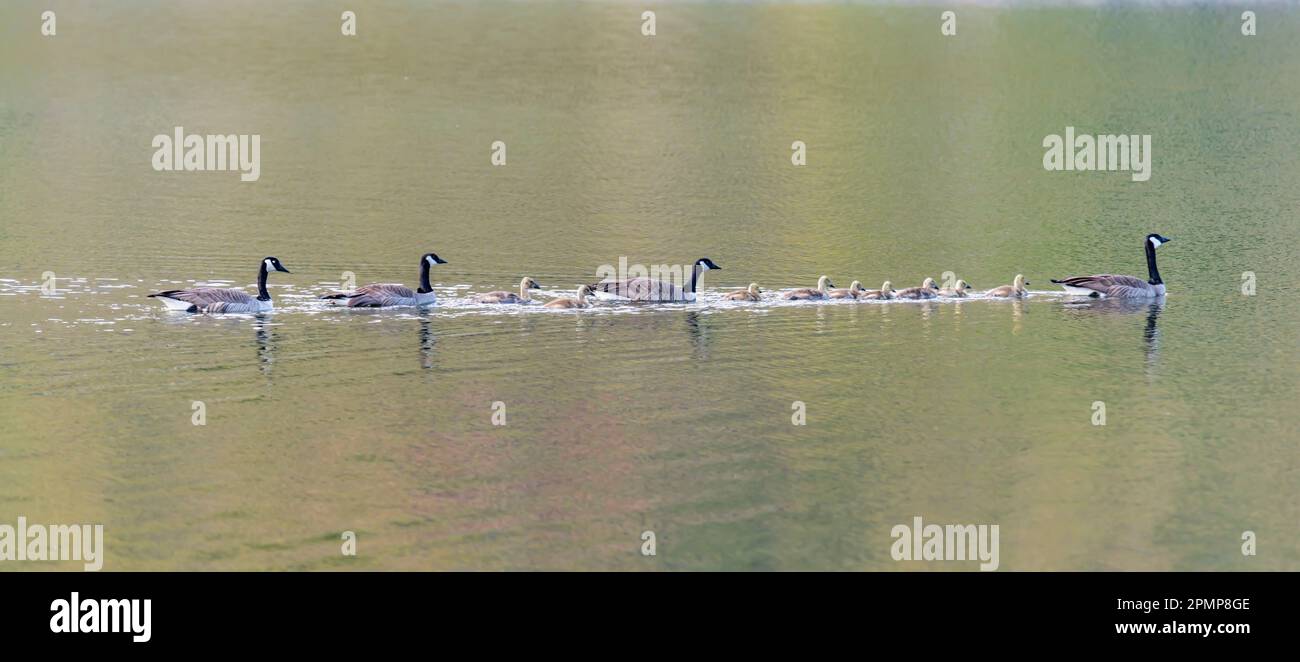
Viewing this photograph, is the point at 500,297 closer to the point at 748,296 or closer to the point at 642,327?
the point at 642,327

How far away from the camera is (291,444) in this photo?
19.8m

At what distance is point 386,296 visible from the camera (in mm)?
28453

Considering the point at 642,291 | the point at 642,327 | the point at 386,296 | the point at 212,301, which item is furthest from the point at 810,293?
the point at 212,301

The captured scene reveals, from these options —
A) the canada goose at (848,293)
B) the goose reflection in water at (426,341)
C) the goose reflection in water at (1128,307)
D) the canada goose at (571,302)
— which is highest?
the canada goose at (848,293)

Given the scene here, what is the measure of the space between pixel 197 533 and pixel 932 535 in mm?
7405

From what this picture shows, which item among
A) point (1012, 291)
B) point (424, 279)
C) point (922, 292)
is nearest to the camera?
point (424, 279)

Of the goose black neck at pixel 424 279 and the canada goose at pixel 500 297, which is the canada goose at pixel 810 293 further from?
the goose black neck at pixel 424 279

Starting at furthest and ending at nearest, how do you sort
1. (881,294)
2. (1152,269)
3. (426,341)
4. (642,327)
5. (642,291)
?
1. (1152,269)
2. (881,294)
3. (642,291)
4. (642,327)
5. (426,341)

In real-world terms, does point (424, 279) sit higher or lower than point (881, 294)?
higher

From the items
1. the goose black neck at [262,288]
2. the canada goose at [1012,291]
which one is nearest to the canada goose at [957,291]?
the canada goose at [1012,291]

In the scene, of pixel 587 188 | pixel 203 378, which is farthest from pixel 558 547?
pixel 587 188

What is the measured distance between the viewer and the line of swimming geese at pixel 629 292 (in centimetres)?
2802

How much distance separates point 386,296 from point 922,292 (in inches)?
383

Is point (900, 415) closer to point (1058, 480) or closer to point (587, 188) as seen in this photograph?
point (1058, 480)
